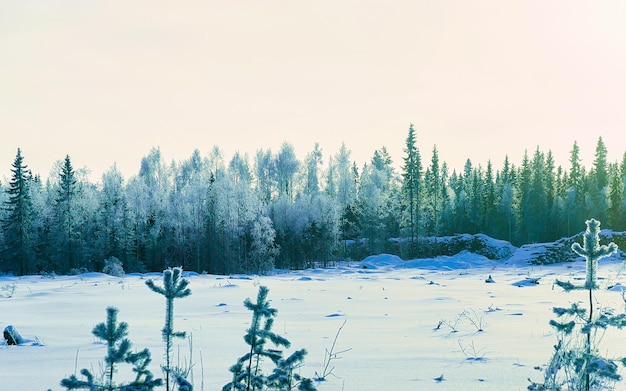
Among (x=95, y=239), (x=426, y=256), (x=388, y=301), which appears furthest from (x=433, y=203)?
(x=388, y=301)

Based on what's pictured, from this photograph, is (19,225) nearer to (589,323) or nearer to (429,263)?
(429,263)

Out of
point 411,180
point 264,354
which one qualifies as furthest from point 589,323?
point 411,180

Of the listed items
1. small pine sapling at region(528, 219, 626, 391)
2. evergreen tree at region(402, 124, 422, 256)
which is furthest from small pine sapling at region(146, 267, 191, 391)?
evergreen tree at region(402, 124, 422, 256)

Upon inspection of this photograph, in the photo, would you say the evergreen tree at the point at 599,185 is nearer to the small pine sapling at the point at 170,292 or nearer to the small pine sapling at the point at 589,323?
the small pine sapling at the point at 589,323

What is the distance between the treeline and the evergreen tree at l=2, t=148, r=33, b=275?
0.31 ft

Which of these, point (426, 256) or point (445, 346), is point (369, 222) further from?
point (445, 346)

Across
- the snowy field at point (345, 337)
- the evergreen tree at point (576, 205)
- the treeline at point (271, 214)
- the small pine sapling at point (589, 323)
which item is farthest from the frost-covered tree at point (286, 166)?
the small pine sapling at point (589, 323)

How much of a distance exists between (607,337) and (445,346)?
198 cm

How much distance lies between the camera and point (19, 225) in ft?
140

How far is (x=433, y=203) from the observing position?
65250 mm

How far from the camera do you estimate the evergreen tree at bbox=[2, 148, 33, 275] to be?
42.6 metres

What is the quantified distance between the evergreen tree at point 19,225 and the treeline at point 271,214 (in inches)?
3.7

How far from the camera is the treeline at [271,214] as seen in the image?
42906 millimetres

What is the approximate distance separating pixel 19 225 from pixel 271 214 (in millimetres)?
21620
